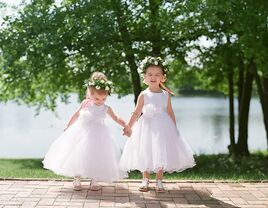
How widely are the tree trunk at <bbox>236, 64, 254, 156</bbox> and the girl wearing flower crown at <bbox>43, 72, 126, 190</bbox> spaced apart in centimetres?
964

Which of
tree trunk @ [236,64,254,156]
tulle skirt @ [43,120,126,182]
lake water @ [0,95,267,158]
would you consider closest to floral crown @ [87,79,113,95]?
tulle skirt @ [43,120,126,182]

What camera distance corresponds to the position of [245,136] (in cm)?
1633

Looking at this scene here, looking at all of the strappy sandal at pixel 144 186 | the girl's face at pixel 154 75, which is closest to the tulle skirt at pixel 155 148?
the strappy sandal at pixel 144 186

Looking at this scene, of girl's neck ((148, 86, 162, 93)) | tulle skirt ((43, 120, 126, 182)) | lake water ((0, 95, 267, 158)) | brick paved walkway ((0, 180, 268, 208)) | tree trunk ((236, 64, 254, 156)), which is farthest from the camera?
lake water ((0, 95, 267, 158))

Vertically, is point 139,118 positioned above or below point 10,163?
above

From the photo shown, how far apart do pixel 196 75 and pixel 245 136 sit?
3460 millimetres

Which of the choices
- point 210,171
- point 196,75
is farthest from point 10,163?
point 196,75

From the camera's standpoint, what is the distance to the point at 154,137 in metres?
7.02

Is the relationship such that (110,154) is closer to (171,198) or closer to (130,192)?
(130,192)

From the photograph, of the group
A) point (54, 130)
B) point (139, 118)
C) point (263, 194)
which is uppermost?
point (139, 118)

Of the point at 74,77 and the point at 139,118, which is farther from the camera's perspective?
the point at 74,77

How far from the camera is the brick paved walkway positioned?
20.8ft

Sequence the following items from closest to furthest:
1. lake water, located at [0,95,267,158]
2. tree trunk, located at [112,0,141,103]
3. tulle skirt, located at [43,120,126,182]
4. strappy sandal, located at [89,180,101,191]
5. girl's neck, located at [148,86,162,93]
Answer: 1. tulle skirt, located at [43,120,126,182]
2. strappy sandal, located at [89,180,101,191]
3. girl's neck, located at [148,86,162,93]
4. tree trunk, located at [112,0,141,103]
5. lake water, located at [0,95,267,158]

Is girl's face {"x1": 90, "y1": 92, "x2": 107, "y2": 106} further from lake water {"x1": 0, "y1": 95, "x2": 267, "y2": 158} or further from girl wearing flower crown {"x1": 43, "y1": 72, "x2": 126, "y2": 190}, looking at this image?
lake water {"x1": 0, "y1": 95, "x2": 267, "y2": 158}
